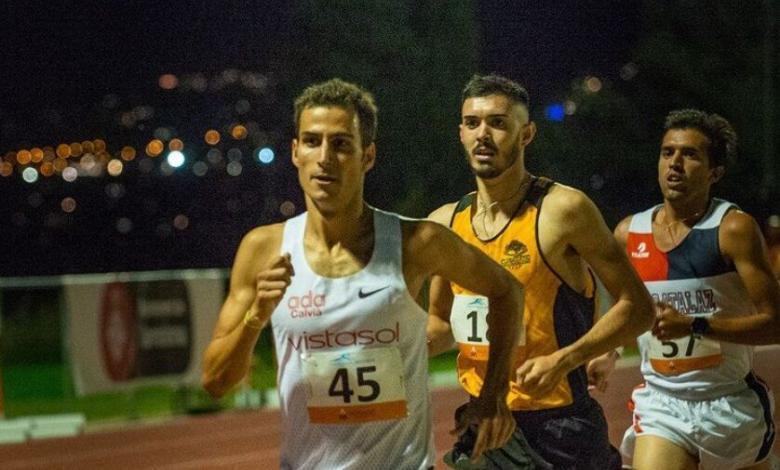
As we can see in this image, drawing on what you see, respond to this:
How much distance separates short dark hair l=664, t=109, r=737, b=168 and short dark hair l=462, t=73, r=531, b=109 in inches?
41.9

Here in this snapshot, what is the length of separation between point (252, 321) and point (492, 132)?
1.60 meters

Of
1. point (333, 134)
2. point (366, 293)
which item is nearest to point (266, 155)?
point (333, 134)

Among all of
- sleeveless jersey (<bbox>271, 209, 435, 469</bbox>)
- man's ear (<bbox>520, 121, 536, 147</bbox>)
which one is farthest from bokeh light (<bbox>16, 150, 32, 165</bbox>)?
sleeveless jersey (<bbox>271, 209, 435, 469</bbox>)

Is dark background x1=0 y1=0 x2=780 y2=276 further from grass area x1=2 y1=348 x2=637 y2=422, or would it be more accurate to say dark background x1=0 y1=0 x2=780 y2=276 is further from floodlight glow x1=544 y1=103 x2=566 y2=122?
grass area x1=2 y1=348 x2=637 y2=422

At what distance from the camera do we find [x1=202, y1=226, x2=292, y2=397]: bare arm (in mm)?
3248

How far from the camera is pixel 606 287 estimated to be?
14.7 feet

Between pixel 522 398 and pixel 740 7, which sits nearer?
pixel 522 398

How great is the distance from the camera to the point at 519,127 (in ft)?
15.5

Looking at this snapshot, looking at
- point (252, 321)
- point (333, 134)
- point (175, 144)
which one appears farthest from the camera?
point (175, 144)

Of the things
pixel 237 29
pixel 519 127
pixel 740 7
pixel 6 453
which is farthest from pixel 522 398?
pixel 740 7

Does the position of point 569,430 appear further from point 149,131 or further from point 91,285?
point 149,131

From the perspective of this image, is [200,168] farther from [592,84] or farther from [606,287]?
[606,287]

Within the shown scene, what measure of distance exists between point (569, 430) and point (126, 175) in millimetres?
39774

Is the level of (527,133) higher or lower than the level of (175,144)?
higher
